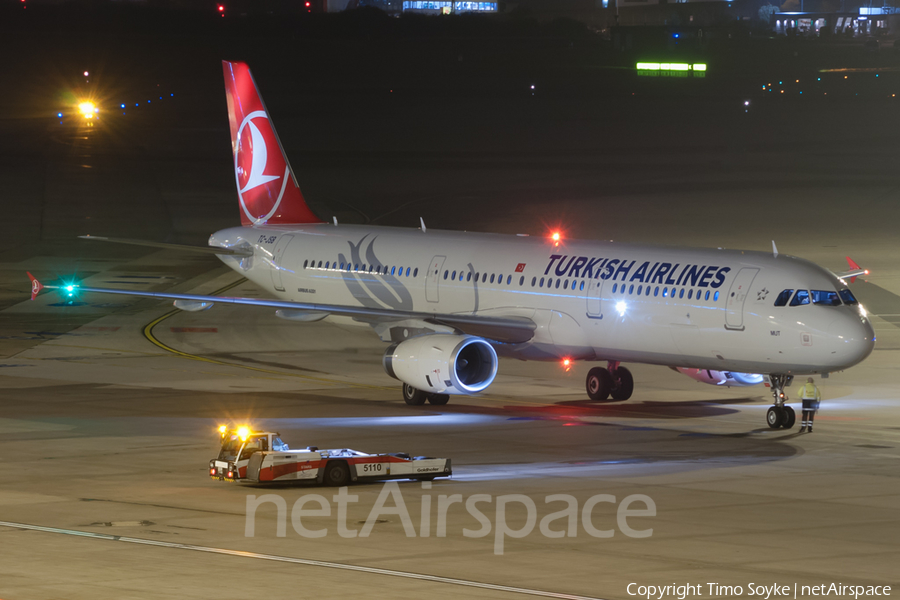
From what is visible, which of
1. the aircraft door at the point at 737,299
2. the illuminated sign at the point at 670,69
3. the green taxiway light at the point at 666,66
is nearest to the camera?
the aircraft door at the point at 737,299

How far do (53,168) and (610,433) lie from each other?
225 feet

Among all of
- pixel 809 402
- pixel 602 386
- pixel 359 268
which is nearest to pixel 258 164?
pixel 359 268

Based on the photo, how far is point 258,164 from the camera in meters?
42.6

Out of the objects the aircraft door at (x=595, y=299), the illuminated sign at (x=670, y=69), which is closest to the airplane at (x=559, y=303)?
the aircraft door at (x=595, y=299)

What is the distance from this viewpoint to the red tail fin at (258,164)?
4222 centimetres

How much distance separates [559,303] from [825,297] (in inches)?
Result: 266

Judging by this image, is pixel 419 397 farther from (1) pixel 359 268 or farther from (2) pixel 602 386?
(1) pixel 359 268

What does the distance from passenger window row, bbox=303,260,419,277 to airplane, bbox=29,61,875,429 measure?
45mm

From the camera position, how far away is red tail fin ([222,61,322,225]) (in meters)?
42.2

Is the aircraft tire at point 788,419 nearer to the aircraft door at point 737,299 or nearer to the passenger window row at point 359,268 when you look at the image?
the aircraft door at point 737,299

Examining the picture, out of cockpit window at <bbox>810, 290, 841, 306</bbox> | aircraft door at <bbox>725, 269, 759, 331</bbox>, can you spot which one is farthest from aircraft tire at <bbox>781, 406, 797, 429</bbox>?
cockpit window at <bbox>810, 290, 841, 306</bbox>

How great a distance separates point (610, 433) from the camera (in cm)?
→ 2927

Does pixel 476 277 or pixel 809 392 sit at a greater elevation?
pixel 476 277

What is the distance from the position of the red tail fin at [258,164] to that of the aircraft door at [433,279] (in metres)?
7.40
